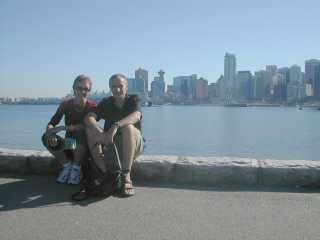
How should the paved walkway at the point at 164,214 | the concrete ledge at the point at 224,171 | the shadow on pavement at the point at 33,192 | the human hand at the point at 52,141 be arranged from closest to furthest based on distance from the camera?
the paved walkway at the point at 164,214, the shadow on pavement at the point at 33,192, the human hand at the point at 52,141, the concrete ledge at the point at 224,171

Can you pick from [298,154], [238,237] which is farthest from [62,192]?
[298,154]

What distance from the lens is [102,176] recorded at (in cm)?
421

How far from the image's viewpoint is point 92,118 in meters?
4.41

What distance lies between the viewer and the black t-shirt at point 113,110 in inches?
181

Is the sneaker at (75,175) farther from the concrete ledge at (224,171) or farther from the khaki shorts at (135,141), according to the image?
the concrete ledge at (224,171)

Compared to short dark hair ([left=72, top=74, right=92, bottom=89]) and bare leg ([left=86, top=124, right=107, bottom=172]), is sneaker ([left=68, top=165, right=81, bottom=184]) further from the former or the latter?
short dark hair ([left=72, top=74, right=92, bottom=89])

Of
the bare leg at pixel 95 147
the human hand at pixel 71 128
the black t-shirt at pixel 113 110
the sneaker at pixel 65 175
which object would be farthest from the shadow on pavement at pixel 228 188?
the human hand at pixel 71 128

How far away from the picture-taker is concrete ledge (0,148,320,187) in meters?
4.48

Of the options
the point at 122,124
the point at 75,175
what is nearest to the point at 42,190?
the point at 75,175

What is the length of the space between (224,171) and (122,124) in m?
1.33

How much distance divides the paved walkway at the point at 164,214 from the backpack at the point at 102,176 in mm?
122

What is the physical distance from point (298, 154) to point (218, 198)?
1942 cm

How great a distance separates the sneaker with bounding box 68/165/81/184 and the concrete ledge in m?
0.74

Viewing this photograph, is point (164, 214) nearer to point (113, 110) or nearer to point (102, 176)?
point (102, 176)
